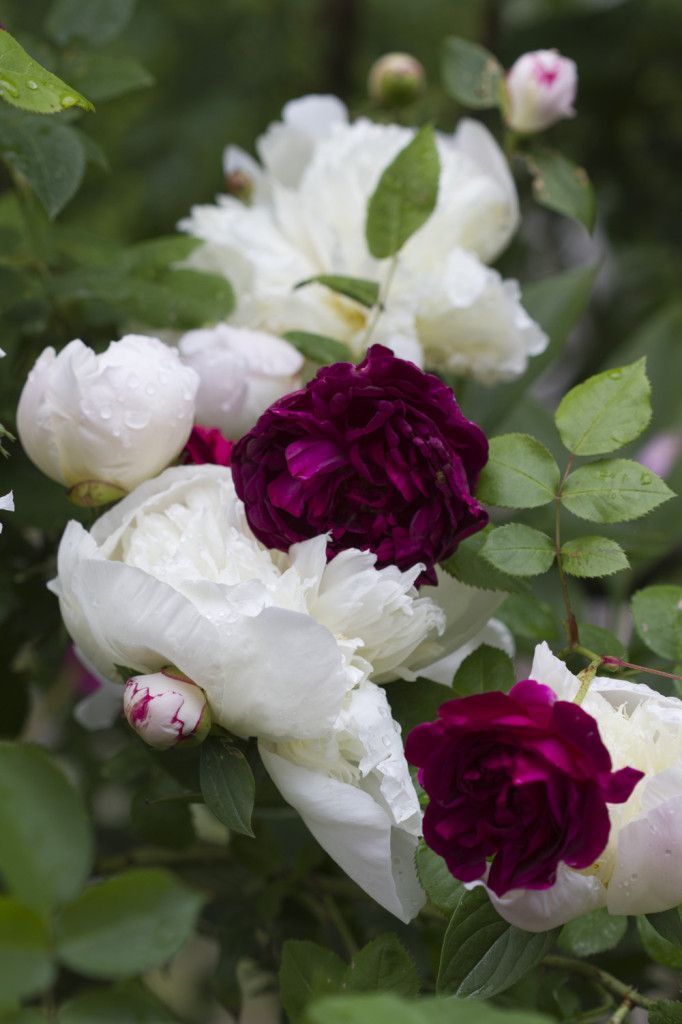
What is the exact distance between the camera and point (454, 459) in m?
0.45

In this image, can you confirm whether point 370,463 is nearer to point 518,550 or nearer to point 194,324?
point 518,550

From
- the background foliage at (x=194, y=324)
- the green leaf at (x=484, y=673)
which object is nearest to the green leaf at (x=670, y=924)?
the background foliage at (x=194, y=324)

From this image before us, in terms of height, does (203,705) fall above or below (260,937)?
above

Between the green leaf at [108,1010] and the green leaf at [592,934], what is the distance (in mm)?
244

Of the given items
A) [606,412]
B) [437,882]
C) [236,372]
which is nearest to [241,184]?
[236,372]

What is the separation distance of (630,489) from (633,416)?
0.10 ft

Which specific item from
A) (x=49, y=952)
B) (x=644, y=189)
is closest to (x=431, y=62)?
(x=644, y=189)

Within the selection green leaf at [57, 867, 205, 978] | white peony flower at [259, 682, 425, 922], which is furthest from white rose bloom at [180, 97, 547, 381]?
green leaf at [57, 867, 205, 978]

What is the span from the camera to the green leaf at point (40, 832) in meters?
0.32

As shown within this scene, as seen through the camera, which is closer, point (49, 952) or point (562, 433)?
point (49, 952)

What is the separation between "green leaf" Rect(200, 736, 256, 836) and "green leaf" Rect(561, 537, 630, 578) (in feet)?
0.50

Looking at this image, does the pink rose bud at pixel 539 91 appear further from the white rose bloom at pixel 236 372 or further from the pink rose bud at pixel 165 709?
the pink rose bud at pixel 165 709

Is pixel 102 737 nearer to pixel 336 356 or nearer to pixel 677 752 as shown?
pixel 336 356

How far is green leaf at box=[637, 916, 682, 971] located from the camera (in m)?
0.46
